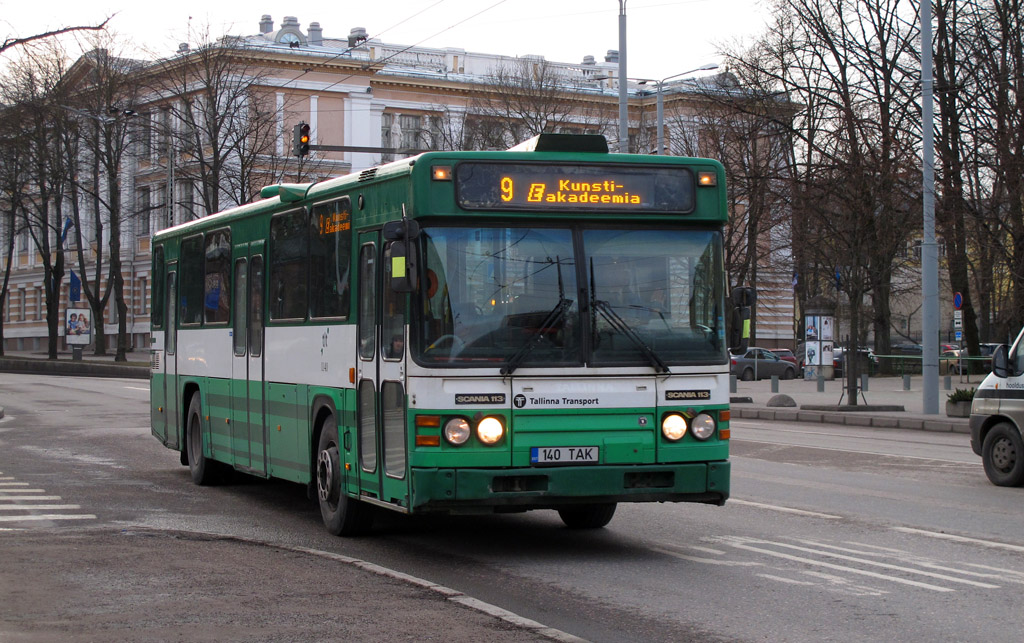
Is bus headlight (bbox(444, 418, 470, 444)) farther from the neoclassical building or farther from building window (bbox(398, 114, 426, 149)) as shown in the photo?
building window (bbox(398, 114, 426, 149))

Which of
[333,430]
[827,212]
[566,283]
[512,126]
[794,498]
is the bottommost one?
[794,498]

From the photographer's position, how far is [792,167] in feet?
129

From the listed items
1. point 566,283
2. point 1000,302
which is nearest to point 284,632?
point 566,283

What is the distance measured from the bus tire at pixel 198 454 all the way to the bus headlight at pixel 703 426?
6731mm

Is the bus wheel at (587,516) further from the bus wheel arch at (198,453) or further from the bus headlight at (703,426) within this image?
the bus wheel arch at (198,453)

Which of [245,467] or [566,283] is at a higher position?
[566,283]

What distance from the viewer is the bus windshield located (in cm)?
924

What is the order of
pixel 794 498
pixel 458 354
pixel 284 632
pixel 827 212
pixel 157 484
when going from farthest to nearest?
pixel 827 212
pixel 157 484
pixel 794 498
pixel 458 354
pixel 284 632

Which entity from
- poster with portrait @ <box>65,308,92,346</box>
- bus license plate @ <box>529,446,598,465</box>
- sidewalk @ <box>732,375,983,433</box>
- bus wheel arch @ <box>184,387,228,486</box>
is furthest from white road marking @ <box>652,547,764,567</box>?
poster with portrait @ <box>65,308,92,346</box>

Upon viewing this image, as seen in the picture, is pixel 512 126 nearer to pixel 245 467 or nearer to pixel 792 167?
pixel 792 167

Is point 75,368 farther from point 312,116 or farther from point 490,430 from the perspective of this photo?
point 490,430

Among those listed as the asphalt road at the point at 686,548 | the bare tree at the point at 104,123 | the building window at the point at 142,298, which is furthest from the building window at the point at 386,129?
the asphalt road at the point at 686,548

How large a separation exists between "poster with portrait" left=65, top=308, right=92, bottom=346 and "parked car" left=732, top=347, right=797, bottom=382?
2555 cm

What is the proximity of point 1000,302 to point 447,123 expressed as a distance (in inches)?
1330
